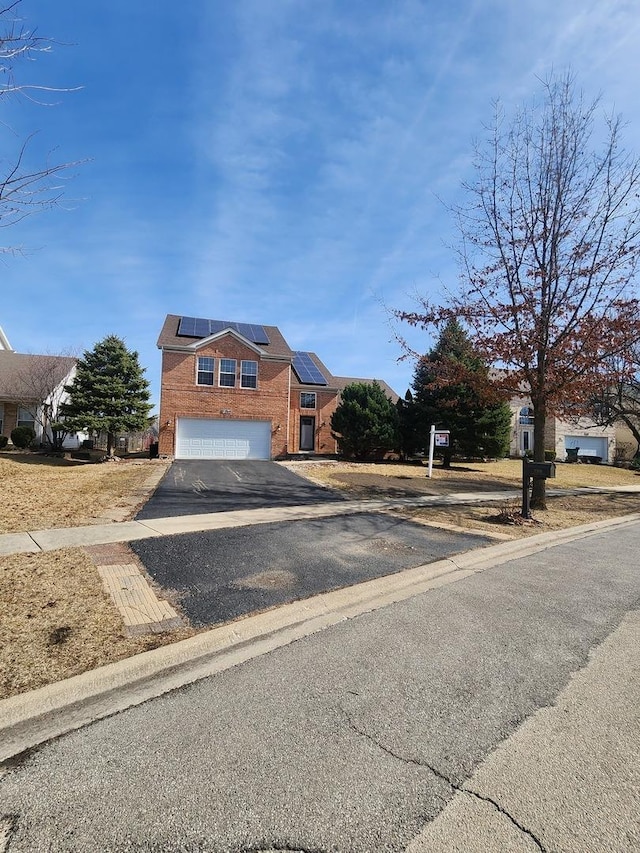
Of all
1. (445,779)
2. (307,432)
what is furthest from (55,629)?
(307,432)

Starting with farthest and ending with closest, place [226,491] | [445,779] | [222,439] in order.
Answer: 1. [222,439]
2. [226,491]
3. [445,779]

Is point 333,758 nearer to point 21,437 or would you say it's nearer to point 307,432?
point 21,437

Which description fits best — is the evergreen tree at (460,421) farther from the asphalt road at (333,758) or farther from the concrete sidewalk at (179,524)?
the asphalt road at (333,758)

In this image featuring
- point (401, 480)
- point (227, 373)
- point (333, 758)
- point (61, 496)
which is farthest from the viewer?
point (227, 373)

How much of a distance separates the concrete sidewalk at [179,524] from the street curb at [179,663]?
355 cm

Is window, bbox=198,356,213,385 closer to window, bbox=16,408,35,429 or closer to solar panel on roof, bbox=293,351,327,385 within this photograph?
solar panel on roof, bbox=293,351,327,385

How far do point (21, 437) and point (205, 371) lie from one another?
10946 millimetres

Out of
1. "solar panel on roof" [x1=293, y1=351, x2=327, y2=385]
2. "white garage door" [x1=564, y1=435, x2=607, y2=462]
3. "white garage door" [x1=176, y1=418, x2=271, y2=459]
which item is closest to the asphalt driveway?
"white garage door" [x1=176, y1=418, x2=271, y2=459]

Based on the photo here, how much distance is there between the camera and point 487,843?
77.0 inches

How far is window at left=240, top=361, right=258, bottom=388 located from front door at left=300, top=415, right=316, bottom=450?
335 inches

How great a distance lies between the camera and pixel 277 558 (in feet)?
21.2

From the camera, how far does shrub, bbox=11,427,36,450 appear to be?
25.9 metres

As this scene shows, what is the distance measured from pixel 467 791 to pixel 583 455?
46.0m

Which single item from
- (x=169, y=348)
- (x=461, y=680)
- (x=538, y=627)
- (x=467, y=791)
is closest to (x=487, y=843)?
(x=467, y=791)
